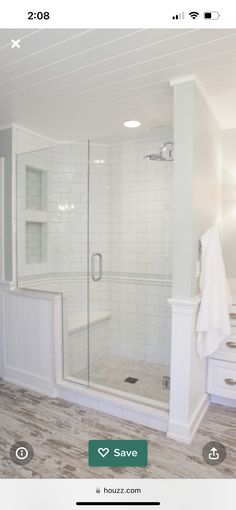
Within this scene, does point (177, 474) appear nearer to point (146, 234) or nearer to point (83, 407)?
point (83, 407)

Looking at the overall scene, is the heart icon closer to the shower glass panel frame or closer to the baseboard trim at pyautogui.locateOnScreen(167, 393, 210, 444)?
the baseboard trim at pyautogui.locateOnScreen(167, 393, 210, 444)

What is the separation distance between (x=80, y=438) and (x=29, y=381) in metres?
0.81

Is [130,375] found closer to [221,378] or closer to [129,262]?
[221,378]

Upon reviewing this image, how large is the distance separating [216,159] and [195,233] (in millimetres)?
848

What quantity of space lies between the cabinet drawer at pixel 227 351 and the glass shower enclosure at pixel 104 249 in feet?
1.63

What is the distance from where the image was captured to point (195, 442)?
1615mm

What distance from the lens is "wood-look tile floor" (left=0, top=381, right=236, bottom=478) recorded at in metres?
1.35

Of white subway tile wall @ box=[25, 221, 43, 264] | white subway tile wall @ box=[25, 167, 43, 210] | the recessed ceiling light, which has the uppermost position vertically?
the recessed ceiling light

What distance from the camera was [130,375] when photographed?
2.34 meters

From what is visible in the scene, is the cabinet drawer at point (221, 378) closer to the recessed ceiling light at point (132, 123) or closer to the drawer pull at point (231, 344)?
the drawer pull at point (231, 344)

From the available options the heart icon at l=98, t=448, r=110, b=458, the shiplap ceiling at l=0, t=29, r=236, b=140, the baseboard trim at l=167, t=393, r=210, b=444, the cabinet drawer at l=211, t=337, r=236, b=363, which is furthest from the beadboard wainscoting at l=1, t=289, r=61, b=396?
the shiplap ceiling at l=0, t=29, r=236, b=140

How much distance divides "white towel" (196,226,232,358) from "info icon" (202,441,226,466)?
1.61 ft

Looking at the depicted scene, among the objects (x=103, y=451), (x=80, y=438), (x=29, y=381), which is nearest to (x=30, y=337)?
(x=29, y=381)
